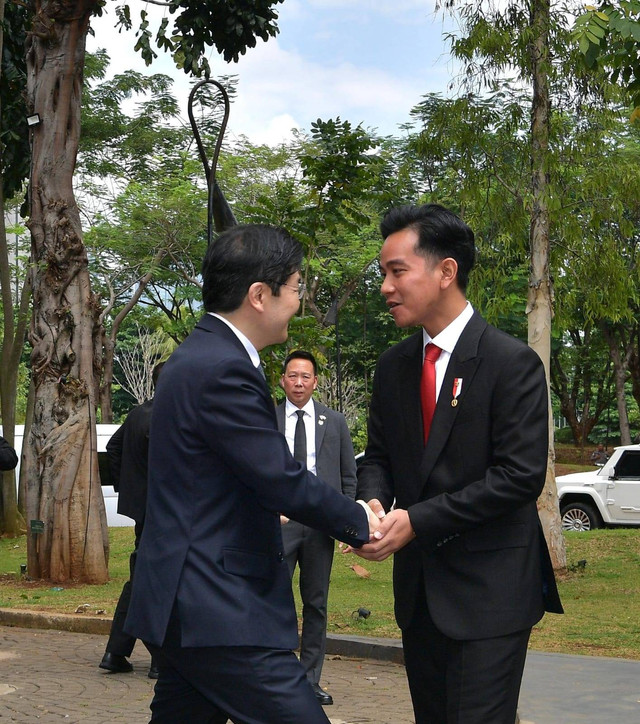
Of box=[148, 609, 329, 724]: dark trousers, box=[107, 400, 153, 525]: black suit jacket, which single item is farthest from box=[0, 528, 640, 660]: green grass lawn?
box=[148, 609, 329, 724]: dark trousers

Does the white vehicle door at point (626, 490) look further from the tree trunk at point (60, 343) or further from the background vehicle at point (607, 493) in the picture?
the tree trunk at point (60, 343)

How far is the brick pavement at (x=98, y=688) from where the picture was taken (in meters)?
7.01

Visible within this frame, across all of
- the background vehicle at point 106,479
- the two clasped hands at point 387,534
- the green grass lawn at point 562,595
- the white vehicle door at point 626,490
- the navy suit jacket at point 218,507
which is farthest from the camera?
the background vehicle at point 106,479

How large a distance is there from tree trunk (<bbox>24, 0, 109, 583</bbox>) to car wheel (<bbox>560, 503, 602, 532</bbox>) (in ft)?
32.4

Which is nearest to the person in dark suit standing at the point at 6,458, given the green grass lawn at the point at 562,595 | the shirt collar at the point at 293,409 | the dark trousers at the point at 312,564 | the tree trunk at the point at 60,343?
the dark trousers at the point at 312,564

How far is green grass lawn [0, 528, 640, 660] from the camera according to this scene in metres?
10.4

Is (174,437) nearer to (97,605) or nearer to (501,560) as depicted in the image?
(501,560)

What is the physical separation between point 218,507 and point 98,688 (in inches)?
199

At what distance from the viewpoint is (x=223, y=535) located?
10.8 feet

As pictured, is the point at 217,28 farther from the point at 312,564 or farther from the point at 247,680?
the point at 247,680

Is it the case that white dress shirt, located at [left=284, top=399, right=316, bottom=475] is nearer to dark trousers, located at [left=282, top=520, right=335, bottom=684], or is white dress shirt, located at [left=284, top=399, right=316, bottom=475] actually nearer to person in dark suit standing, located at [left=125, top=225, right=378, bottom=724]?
dark trousers, located at [left=282, top=520, right=335, bottom=684]

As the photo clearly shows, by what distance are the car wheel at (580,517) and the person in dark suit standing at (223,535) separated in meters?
17.9

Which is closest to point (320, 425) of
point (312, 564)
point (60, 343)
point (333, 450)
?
point (333, 450)

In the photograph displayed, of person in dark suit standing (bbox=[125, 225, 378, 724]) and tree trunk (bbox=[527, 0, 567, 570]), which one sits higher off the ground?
tree trunk (bbox=[527, 0, 567, 570])
